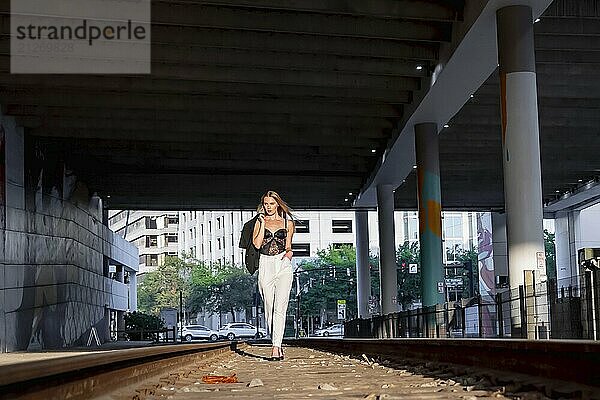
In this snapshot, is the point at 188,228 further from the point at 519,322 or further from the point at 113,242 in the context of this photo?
the point at 519,322

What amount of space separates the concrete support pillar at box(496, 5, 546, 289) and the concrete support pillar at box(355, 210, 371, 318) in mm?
30117

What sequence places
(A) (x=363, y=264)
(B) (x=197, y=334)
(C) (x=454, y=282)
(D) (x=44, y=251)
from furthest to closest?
(B) (x=197, y=334)
(C) (x=454, y=282)
(A) (x=363, y=264)
(D) (x=44, y=251)

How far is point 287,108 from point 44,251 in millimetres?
10711

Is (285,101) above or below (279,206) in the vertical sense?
above

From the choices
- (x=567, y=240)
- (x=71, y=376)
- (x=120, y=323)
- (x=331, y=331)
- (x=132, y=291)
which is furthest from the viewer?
(x=331, y=331)

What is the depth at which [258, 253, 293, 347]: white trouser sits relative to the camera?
955cm

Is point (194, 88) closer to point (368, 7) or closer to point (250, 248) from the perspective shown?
point (368, 7)

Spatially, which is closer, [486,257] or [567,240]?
[567,240]

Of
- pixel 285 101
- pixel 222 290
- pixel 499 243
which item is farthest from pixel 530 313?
pixel 222 290

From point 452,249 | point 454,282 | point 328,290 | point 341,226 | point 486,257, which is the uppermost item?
Result: point 341,226

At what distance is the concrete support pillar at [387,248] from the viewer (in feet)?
114

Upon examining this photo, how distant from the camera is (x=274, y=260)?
31.4ft

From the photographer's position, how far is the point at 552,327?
40.9 ft

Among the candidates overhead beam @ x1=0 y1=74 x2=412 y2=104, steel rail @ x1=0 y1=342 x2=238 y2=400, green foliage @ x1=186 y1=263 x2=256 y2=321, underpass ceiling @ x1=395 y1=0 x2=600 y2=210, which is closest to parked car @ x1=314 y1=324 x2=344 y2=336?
green foliage @ x1=186 y1=263 x2=256 y2=321
